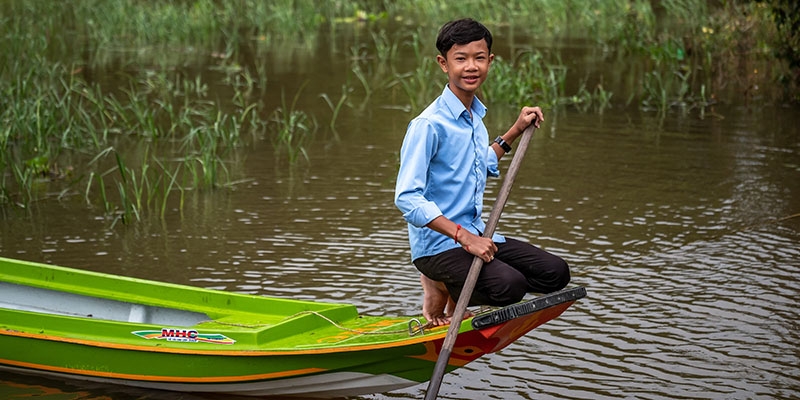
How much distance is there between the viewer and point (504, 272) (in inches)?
154

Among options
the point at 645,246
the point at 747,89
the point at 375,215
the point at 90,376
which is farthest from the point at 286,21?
the point at 90,376

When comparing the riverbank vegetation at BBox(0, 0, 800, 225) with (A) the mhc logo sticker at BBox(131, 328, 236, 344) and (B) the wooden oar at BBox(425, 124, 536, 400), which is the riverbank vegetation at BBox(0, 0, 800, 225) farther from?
(B) the wooden oar at BBox(425, 124, 536, 400)

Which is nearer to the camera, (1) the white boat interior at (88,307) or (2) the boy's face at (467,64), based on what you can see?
(2) the boy's face at (467,64)

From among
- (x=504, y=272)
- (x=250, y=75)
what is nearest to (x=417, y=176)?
(x=504, y=272)

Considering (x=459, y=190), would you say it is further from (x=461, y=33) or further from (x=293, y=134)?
(x=293, y=134)

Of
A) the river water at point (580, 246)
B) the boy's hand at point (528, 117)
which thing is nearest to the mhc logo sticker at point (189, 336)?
the river water at point (580, 246)

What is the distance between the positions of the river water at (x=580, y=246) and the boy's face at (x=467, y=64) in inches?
54.5

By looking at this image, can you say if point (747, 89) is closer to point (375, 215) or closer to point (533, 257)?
point (375, 215)

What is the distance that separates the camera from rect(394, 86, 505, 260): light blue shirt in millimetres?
3869

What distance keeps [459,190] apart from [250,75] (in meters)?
9.39

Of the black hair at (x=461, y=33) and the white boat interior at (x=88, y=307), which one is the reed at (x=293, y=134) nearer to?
the white boat interior at (x=88, y=307)

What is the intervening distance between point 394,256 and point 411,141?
2818 mm

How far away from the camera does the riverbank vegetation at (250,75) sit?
859 cm

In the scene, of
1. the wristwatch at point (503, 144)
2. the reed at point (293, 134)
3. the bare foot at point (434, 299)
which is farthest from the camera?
the reed at point (293, 134)
